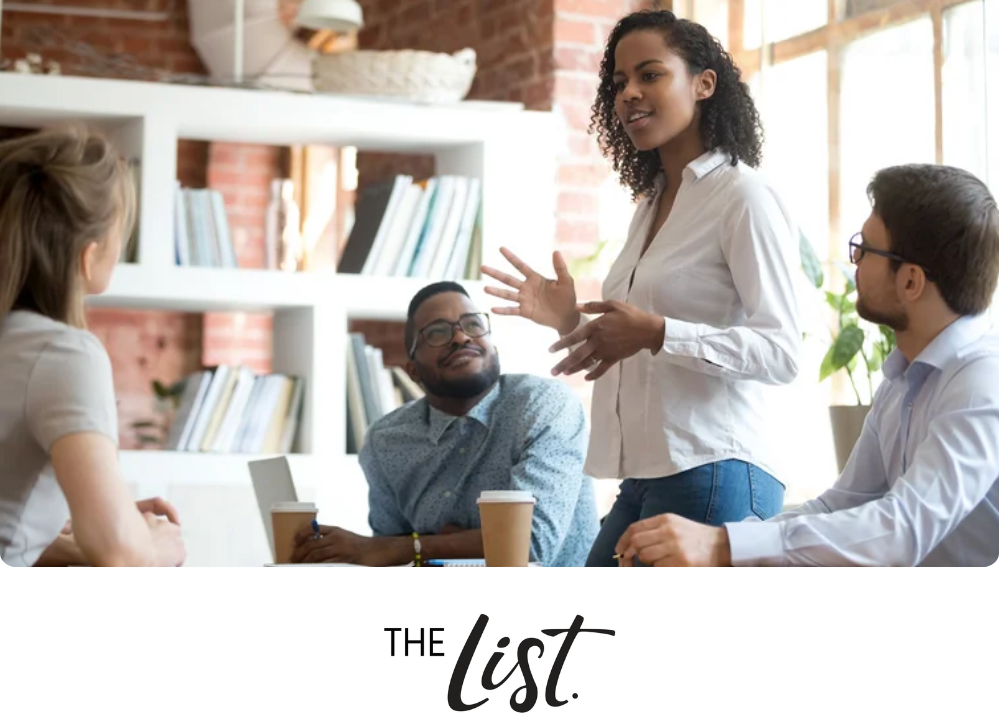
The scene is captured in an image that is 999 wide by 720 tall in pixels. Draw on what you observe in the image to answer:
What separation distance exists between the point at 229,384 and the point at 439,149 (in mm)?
830

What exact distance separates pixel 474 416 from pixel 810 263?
56cm

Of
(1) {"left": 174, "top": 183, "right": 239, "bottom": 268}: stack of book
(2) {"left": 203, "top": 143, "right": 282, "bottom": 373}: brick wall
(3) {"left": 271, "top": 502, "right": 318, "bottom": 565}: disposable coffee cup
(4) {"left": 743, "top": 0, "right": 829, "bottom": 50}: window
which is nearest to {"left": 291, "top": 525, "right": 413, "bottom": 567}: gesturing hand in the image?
(3) {"left": 271, "top": 502, "right": 318, "bottom": 565}: disposable coffee cup

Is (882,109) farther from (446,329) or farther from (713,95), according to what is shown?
(446,329)

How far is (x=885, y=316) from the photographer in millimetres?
1346

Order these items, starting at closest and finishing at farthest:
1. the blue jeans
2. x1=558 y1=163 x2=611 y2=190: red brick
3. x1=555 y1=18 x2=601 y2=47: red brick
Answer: the blue jeans
x1=558 y1=163 x2=611 y2=190: red brick
x1=555 y1=18 x2=601 y2=47: red brick

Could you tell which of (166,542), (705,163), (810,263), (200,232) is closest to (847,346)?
(810,263)

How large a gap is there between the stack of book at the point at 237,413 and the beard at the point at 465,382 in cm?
65

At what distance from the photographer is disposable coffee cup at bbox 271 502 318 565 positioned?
5.29 feet

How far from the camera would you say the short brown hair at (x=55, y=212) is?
1224 millimetres

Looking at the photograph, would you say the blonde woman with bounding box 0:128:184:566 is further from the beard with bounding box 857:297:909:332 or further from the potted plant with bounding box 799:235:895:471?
Answer: the potted plant with bounding box 799:235:895:471

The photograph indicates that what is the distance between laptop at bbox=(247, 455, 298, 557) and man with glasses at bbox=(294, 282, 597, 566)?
157 mm
